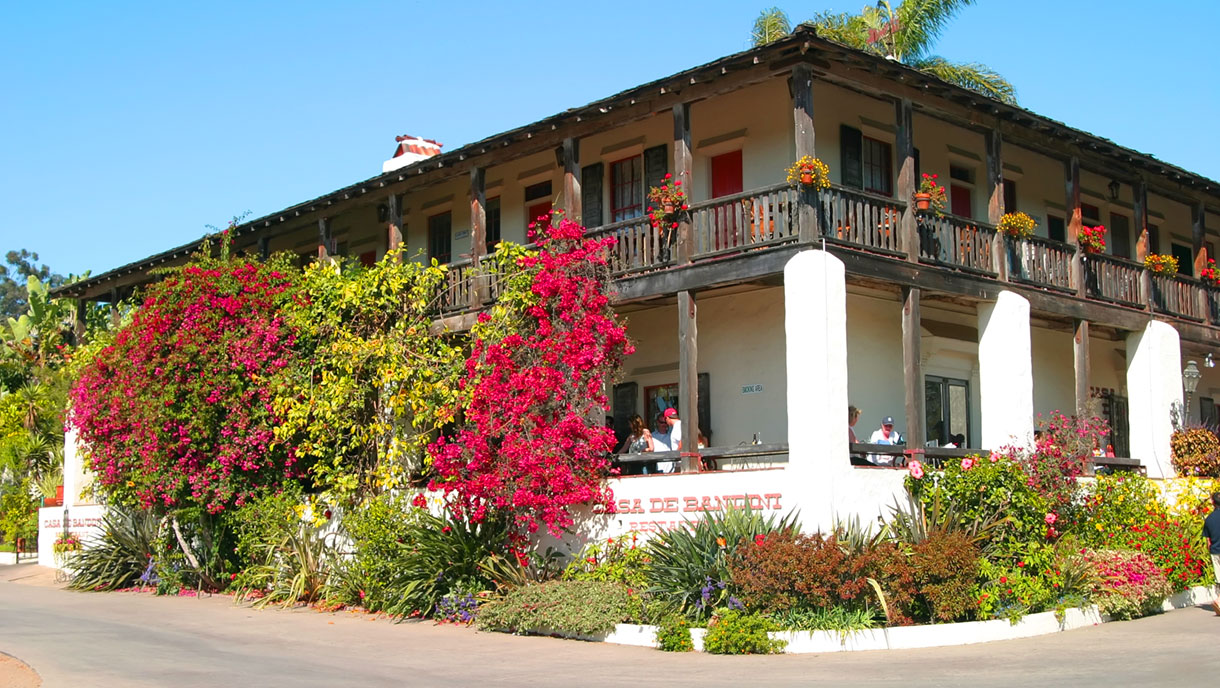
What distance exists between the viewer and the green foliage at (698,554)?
41.7ft

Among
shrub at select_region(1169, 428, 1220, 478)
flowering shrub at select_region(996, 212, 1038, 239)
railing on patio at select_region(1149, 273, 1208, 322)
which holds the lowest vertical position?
shrub at select_region(1169, 428, 1220, 478)

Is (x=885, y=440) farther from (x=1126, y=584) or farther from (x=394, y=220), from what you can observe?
(x=394, y=220)

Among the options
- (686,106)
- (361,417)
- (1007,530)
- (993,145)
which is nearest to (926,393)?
(993,145)

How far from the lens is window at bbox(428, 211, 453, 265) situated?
22812 mm

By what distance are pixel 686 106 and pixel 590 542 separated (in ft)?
20.1

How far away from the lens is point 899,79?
1551 centimetres

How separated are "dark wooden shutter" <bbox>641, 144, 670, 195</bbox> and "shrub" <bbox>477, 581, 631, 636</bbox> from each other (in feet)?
24.6

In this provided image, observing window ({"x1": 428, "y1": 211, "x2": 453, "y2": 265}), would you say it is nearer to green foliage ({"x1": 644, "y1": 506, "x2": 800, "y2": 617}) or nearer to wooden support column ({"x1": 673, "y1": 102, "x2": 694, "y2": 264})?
wooden support column ({"x1": 673, "y1": 102, "x2": 694, "y2": 264})

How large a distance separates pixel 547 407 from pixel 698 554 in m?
3.22

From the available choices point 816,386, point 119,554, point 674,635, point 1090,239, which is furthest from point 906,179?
point 119,554

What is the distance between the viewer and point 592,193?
19766mm

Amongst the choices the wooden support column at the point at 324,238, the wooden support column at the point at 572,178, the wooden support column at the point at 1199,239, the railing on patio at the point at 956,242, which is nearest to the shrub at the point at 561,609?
the wooden support column at the point at 572,178

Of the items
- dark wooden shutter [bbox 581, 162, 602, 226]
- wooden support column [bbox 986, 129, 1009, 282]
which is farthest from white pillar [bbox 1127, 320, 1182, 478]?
dark wooden shutter [bbox 581, 162, 602, 226]

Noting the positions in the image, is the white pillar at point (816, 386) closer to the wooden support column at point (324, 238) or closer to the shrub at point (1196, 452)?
the shrub at point (1196, 452)
